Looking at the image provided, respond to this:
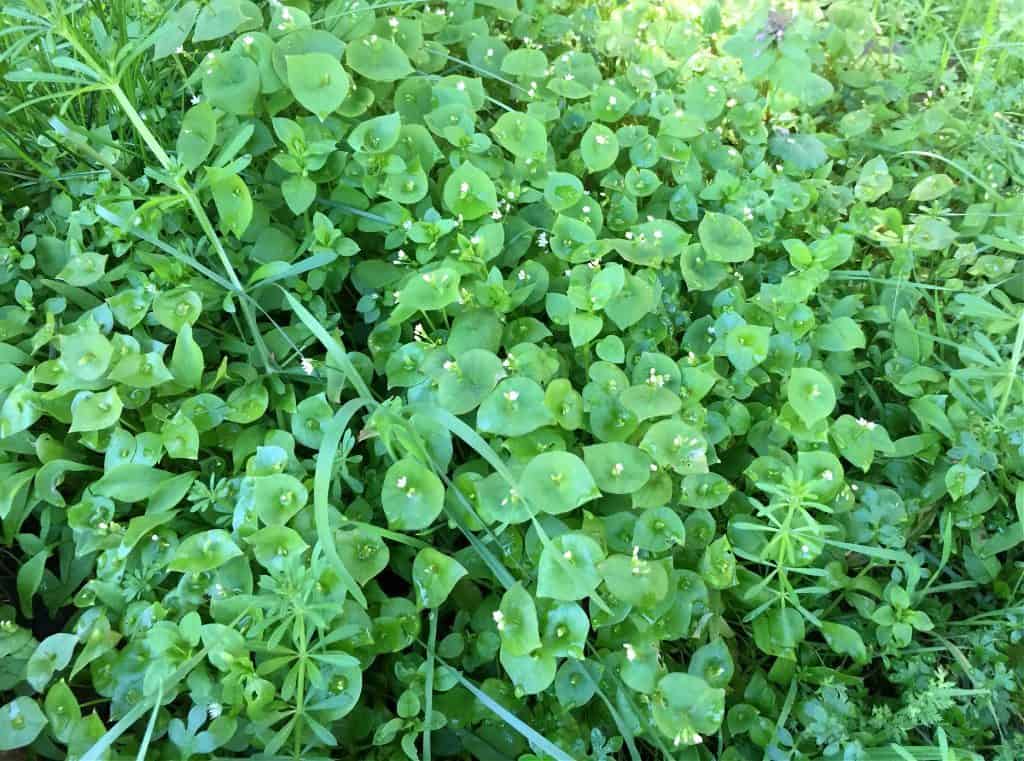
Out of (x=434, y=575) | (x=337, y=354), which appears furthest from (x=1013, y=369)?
(x=337, y=354)

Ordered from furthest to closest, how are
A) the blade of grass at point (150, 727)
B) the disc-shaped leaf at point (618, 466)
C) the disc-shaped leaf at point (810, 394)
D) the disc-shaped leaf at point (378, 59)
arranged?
1. the disc-shaped leaf at point (378, 59)
2. the disc-shaped leaf at point (810, 394)
3. the disc-shaped leaf at point (618, 466)
4. the blade of grass at point (150, 727)

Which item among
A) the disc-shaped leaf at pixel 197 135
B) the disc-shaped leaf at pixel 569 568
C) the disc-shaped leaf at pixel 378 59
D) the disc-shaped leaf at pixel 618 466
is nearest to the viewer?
the disc-shaped leaf at pixel 569 568

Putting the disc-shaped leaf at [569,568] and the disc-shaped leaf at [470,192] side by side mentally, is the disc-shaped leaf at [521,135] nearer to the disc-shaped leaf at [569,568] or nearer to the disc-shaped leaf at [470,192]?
the disc-shaped leaf at [470,192]

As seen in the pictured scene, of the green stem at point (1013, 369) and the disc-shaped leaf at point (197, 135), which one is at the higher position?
the disc-shaped leaf at point (197, 135)

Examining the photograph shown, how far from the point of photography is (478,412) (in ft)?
4.40

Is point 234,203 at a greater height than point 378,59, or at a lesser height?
lesser

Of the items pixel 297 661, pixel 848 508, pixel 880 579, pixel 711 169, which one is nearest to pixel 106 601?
pixel 297 661

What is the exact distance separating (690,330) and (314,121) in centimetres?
89

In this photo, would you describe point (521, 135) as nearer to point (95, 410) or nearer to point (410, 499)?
point (410, 499)

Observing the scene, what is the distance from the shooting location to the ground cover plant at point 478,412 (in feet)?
4.08

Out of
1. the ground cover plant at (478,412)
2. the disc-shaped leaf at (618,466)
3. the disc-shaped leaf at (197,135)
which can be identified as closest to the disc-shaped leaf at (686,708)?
the ground cover plant at (478,412)

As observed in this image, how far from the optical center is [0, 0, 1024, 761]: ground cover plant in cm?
124

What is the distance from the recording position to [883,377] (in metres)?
1.69

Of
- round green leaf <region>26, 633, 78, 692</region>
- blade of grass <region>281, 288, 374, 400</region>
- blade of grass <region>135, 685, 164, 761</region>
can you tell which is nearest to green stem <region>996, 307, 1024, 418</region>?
blade of grass <region>281, 288, 374, 400</region>
